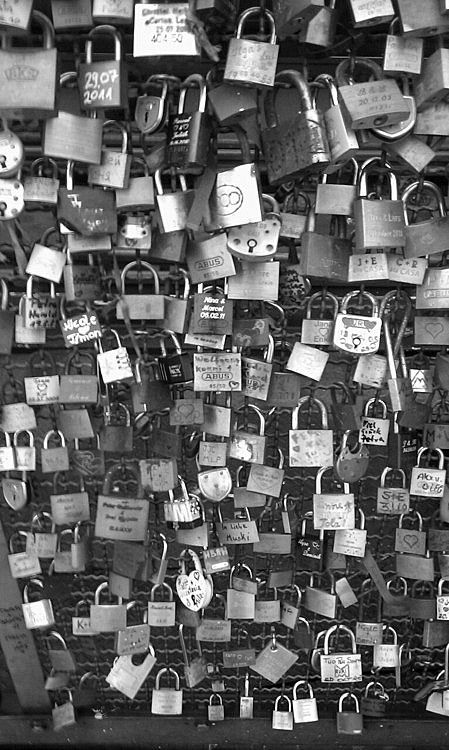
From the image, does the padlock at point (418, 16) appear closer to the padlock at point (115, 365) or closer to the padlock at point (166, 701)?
the padlock at point (115, 365)

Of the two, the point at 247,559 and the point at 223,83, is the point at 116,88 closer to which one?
the point at 223,83

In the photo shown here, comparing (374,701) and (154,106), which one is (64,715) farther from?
(154,106)

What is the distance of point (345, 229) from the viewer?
4.55 ft

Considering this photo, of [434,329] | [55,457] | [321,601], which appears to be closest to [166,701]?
[321,601]

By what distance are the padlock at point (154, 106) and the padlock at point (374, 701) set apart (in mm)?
1486

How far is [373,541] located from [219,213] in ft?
3.36

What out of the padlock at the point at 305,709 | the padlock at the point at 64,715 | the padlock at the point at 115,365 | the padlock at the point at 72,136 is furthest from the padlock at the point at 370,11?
the padlock at the point at 64,715

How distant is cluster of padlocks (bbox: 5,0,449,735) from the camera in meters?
1.25

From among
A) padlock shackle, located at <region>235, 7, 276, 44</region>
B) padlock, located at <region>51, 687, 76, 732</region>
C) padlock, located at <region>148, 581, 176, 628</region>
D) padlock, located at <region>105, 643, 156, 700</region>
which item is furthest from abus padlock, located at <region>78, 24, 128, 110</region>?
padlock, located at <region>51, 687, 76, 732</region>

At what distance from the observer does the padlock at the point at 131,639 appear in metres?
1.65

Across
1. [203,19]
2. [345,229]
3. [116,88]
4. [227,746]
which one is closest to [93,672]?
[227,746]

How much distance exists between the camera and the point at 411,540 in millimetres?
1602

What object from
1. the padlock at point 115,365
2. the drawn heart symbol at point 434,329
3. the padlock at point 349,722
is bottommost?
the padlock at point 349,722

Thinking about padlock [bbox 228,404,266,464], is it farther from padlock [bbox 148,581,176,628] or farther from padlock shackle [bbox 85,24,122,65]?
padlock shackle [bbox 85,24,122,65]
